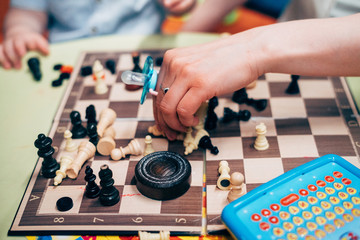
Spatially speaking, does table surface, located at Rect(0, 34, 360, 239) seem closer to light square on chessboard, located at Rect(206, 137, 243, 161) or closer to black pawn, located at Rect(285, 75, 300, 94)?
black pawn, located at Rect(285, 75, 300, 94)

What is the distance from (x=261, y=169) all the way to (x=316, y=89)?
50cm

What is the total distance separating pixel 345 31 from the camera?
982 mm

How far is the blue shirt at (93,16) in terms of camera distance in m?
1.96

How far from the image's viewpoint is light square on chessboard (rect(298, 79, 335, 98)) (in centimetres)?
131

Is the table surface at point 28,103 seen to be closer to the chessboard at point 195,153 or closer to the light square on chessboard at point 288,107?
the chessboard at point 195,153

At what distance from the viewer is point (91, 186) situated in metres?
0.97

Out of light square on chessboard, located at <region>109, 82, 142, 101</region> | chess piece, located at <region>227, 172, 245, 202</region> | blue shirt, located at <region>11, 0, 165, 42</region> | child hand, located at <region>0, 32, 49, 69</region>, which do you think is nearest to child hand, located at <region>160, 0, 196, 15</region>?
blue shirt, located at <region>11, 0, 165, 42</region>

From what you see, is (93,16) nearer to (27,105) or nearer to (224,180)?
(27,105)

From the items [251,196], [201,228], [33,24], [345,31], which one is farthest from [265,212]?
[33,24]

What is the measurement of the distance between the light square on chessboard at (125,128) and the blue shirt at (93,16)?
0.99 metres

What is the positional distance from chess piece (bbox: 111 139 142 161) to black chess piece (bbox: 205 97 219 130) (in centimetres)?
25

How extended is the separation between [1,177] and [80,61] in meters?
0.67

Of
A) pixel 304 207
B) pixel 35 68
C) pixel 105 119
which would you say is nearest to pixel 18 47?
pixel 35 68

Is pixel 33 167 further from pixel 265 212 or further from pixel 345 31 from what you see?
pixel 345 31
